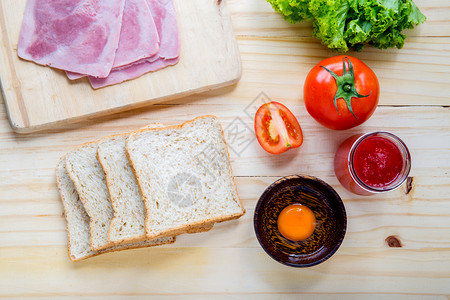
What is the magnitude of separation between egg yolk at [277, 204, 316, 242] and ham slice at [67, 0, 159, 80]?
2.87ft

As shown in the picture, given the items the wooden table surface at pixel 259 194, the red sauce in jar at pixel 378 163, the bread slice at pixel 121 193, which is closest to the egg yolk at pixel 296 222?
the wooden table surface at pixel 259 194

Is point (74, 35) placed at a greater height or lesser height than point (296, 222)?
greater

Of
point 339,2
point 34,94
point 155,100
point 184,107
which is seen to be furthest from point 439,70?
point 34,94

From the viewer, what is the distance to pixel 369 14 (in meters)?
1.62

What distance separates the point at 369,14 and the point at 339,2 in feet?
0.42

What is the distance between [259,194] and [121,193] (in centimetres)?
60

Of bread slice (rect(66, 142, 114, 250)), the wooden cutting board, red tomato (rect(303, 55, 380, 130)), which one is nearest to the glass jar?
red tomato (rect(303, 55, 380, 130))

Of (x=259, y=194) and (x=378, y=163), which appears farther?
(x=259, y=194)

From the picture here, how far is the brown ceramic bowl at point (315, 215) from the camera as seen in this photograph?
1656 millimetres

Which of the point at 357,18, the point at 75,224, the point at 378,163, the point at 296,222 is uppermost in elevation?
the point at 357,18

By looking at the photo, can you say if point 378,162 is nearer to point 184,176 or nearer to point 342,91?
point 342,91

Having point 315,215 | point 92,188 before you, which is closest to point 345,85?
point 315,215

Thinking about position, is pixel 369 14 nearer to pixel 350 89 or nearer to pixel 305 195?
pixel 350 89

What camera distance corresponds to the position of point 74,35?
5.69 ft
